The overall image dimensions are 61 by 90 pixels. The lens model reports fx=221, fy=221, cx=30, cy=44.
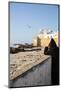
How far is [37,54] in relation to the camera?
3.68 metres

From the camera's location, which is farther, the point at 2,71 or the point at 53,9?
the point at 53,9

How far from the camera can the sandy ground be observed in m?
3.56

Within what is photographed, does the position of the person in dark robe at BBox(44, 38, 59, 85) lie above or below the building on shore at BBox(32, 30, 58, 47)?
below

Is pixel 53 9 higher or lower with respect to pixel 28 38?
higher

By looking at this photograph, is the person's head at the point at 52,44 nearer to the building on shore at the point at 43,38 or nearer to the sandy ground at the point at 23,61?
the building on shore at the point at 43,38

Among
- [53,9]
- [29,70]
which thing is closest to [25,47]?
[29,70]

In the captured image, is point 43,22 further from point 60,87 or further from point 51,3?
point 60,87

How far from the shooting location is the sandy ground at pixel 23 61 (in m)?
3.56

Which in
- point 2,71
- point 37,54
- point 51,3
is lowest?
point 2,71

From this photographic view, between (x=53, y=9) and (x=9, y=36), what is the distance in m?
0.89

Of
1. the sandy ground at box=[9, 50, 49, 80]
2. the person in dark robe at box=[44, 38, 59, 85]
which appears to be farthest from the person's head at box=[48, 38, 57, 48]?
the sandy ground at box=[9, 50, 49, 80]

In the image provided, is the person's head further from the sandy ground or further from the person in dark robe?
the sandy ground

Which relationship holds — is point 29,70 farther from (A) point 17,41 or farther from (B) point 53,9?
(B) point 53,9

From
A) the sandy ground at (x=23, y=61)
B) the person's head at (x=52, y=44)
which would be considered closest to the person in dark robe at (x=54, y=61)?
the person's head at (x=52, y=44)
